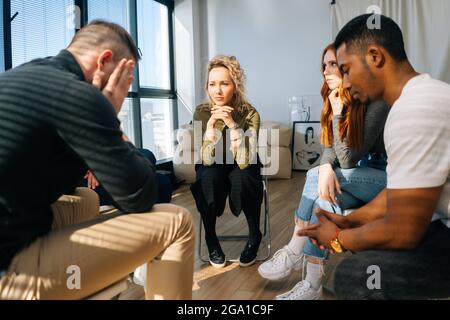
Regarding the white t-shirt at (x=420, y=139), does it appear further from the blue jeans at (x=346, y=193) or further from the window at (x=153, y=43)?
the window at (x=153, y=43)

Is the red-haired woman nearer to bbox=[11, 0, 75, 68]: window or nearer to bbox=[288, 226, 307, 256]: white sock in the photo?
bbox=[288, 226, 307, 256]: white sock

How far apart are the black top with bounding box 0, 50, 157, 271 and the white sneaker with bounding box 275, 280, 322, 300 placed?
95 centimetres

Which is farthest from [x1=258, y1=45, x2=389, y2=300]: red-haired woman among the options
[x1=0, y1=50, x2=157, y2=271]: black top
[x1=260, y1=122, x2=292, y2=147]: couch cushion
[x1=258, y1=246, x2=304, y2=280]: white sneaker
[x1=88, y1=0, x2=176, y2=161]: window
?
[x1=260, y1=122, x2=292, y2=147]: couch cushion

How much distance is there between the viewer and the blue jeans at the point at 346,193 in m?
1.58

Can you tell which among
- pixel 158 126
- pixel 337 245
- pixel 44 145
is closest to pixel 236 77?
pixel 337 245

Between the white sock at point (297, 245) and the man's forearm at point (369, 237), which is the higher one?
the man's forearm at point (369, 237)

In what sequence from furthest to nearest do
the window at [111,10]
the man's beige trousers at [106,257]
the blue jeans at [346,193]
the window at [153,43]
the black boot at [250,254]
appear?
the window at [153,43] → the window at [111,10] → the black boot at [250,254] → the blue jeans at [346,193] → the man's beige trousers at [106,257]

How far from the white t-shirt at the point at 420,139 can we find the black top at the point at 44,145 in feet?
2.22

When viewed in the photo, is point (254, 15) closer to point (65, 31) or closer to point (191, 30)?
point (191, 30)

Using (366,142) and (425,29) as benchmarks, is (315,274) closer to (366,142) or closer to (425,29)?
(366,142)

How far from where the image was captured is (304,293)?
1.66m

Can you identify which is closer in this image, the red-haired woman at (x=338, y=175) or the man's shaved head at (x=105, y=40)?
the man's shaved head at (x=105, y=40)

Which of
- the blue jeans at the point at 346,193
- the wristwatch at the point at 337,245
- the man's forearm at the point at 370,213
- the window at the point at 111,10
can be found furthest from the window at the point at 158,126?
the wristwatch at the point at 337,245
